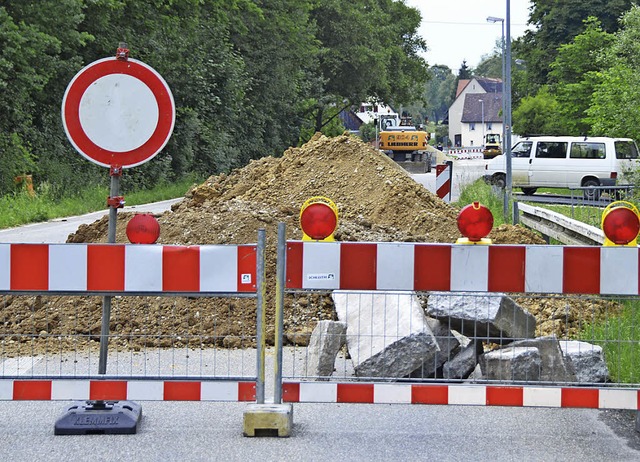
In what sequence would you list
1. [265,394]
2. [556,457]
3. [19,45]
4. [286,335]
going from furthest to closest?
[19,45] < [286,335] < [265,394] < [556,457]

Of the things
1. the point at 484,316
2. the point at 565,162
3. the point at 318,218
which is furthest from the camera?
the point at 565,162

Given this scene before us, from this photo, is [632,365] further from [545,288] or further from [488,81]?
[488,81]

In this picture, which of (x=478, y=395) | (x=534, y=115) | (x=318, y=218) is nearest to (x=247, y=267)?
(x=318, y=218)

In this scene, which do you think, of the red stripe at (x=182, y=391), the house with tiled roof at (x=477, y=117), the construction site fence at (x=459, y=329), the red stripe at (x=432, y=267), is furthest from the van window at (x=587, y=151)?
the house with tiled roof at (x=477, y=117)

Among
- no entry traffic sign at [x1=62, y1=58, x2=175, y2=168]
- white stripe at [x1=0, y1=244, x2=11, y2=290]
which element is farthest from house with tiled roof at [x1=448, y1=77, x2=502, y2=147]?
white stripe at [x1=0, y1=244, x2=11, y2=290]

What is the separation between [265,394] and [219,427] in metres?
0.32

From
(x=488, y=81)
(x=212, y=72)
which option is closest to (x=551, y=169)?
(x=212, y=72)

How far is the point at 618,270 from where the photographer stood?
242 inches

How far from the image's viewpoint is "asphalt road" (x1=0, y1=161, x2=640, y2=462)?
5898 millimetres

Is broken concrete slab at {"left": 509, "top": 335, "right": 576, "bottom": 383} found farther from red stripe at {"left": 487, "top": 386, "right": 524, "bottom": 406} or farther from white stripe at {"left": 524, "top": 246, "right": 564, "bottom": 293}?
white stripe at {"left": 524, "top": 246, "right": 564, "bottom": 293}

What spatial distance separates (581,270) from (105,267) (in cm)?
255

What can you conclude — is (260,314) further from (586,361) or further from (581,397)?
(586,361)

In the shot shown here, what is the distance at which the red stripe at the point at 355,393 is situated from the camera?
6.18 meters

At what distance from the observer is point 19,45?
29.1m
